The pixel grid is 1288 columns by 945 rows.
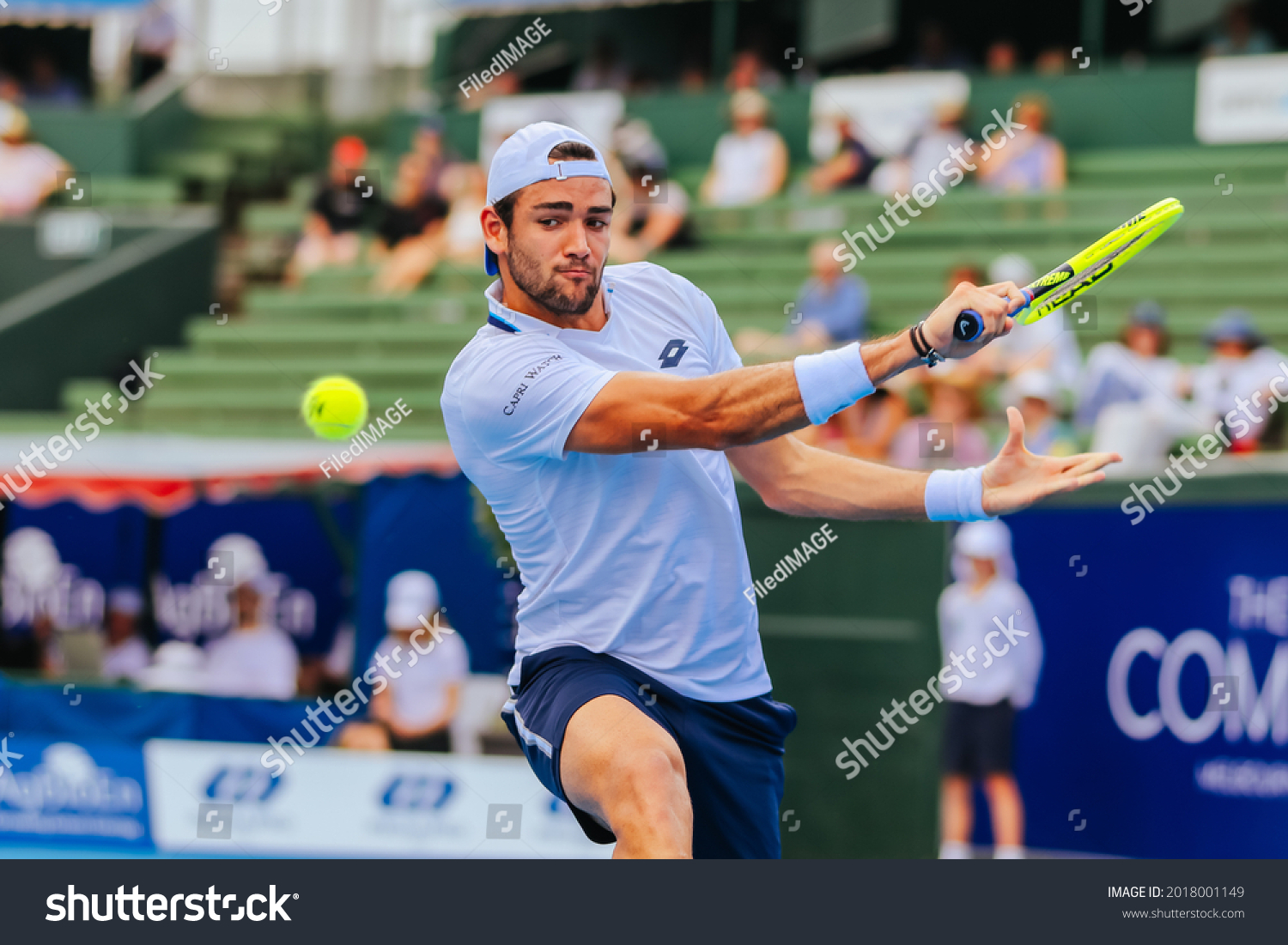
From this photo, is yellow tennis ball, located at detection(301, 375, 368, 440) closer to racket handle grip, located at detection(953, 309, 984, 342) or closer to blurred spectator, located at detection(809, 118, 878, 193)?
blurred spectator, located at detection(809, 118, 878, 193)

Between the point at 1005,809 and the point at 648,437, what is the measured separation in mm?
4987

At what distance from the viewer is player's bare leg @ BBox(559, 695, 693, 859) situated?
12.2 feet

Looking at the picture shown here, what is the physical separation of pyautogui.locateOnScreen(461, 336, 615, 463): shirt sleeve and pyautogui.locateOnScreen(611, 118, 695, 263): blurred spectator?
822cm

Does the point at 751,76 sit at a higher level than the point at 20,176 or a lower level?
higher

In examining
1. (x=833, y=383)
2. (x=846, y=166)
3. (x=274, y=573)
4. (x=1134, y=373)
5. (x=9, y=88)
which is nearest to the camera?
(x=833, y=383)

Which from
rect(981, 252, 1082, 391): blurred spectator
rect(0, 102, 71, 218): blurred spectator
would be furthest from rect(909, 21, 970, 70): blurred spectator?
rect(0, 102, 71, 218): blurred spectator

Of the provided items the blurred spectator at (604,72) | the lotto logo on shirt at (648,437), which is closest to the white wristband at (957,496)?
the lotto logo on shirt at (648,437)

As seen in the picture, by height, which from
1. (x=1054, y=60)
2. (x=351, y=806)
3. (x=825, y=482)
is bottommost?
(x=351, y=806)

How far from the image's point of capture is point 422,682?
9.50m

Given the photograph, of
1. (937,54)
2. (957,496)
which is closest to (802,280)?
(937,54)

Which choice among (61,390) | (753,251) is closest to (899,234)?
(753,251)

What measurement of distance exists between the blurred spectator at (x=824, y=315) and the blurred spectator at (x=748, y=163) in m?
2.12

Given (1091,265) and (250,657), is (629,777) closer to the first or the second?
(1091,265)

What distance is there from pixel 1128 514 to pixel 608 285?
4396mm
